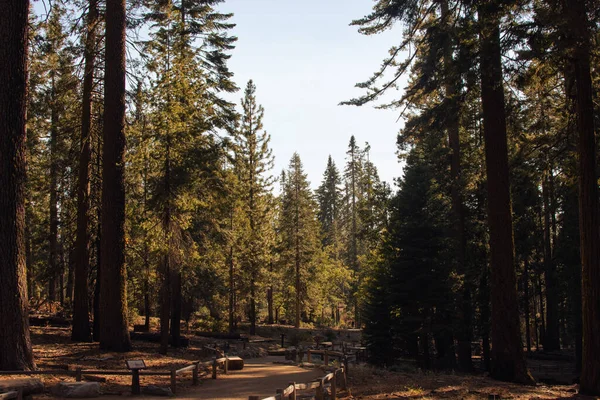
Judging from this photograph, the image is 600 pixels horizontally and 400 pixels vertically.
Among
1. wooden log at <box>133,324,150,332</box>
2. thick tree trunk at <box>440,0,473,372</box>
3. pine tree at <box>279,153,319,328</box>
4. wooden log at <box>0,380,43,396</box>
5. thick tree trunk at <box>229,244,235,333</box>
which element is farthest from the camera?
pine tree at <box>279,153,319,328</box>

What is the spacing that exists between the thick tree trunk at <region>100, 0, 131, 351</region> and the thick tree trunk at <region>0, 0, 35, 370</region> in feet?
15.3

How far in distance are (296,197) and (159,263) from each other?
30795 millimetres

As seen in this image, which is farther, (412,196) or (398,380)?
(412,196)

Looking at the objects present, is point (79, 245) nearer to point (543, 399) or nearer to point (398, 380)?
point (398, 380)

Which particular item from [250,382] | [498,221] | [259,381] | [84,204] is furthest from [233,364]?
[498,221]

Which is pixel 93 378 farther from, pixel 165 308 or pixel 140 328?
pixel 140 328

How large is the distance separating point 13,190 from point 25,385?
4004mm

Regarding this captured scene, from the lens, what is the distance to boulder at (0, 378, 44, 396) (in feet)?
28.5

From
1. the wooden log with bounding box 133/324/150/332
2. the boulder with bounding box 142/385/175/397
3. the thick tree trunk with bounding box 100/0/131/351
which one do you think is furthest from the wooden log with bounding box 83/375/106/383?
the wooden log with bounding box 133/324/150/332

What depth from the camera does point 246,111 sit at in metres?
41.7

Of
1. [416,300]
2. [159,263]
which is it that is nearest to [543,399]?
[416,300]

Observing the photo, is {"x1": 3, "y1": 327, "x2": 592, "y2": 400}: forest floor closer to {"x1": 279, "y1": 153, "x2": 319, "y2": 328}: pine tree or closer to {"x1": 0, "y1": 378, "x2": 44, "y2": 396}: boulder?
{"x1": 0, "y1": 378, "x2": 44, "y2": 396}: boulder

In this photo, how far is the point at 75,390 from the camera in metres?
9.84

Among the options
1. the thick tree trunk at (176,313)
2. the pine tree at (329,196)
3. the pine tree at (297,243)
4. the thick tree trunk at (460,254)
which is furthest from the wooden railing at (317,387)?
the pine tree at (329,196)
